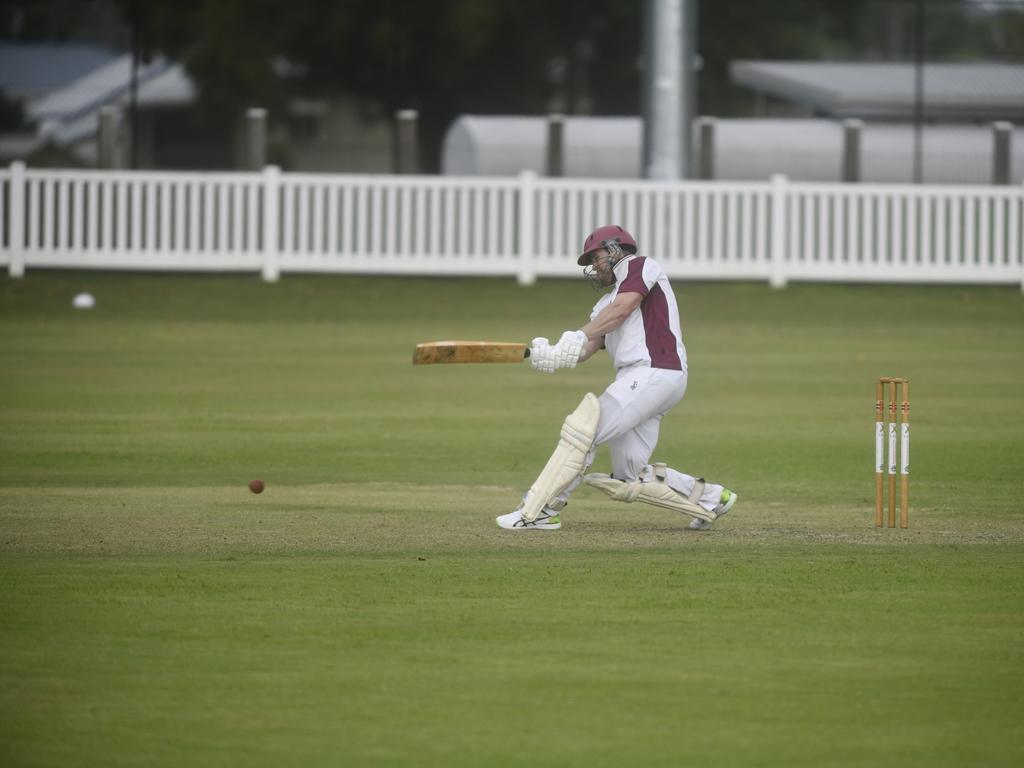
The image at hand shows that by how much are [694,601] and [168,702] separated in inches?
97.9

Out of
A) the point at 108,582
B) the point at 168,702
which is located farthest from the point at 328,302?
the point at 168,702

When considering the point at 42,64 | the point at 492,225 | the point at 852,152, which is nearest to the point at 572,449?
the point at 492,225

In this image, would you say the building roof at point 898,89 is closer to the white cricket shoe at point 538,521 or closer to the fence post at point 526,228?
the fence post at point 526,228

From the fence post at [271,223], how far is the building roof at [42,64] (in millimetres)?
37962

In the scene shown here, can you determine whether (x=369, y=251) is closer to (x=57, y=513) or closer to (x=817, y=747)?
(x=57, y=513)

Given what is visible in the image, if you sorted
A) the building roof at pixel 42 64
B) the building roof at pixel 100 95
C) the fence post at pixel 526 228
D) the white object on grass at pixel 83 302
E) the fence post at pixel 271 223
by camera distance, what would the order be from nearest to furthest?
the white object on grass at pixel 83 302 → the fence post at pixel 271 223 → the fence post at pixel 526 228 → the building roof at pixel 100 95 → the building roof at pixel 42 64

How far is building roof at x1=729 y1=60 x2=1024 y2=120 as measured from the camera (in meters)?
34.4

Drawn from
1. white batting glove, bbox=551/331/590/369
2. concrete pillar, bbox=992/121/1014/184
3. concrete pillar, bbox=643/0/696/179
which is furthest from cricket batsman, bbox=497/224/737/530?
concrete pillar, bbox=992/121/1014/184

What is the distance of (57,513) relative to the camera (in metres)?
10.4

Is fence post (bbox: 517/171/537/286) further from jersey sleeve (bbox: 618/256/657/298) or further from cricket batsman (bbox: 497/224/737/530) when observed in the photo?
jersey sleeve (bbox: 618/256/657/298)

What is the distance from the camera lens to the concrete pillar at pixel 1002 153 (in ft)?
85.8

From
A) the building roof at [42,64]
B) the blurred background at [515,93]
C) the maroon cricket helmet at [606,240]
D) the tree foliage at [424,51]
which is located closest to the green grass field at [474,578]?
the maroon cricket helmet at [606,240]

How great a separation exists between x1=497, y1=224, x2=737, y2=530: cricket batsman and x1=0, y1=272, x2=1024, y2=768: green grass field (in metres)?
0.23

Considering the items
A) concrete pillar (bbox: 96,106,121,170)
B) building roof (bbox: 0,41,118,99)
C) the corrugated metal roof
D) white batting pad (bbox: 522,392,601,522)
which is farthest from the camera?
building roof (bbox: 0,41,118,99)
